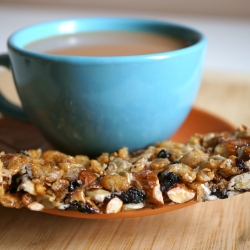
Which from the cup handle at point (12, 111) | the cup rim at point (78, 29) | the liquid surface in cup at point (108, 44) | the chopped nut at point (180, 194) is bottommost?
the cup handle at point (12, 111)

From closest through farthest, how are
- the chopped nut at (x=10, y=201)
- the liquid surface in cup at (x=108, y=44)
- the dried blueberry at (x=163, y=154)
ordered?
1. the chopped nut at (x=10, y=201)
2. the dried blueberry at (x=163, y=154)
3. the liquid surface in cup at (x=108, y=44)

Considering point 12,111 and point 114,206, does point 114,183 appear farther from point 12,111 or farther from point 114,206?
point 12,111

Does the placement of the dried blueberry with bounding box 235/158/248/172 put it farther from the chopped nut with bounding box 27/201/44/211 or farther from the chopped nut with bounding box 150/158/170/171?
the chopped nut with bounding box 27/201/44/211

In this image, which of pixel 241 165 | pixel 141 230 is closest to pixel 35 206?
pixel 141 230

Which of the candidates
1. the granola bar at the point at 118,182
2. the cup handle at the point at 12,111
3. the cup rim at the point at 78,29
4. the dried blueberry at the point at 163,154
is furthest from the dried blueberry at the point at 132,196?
the cup handle at the point at 12,111

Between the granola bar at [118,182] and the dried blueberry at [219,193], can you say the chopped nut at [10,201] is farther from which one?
the dried blueberry at [219,193]
